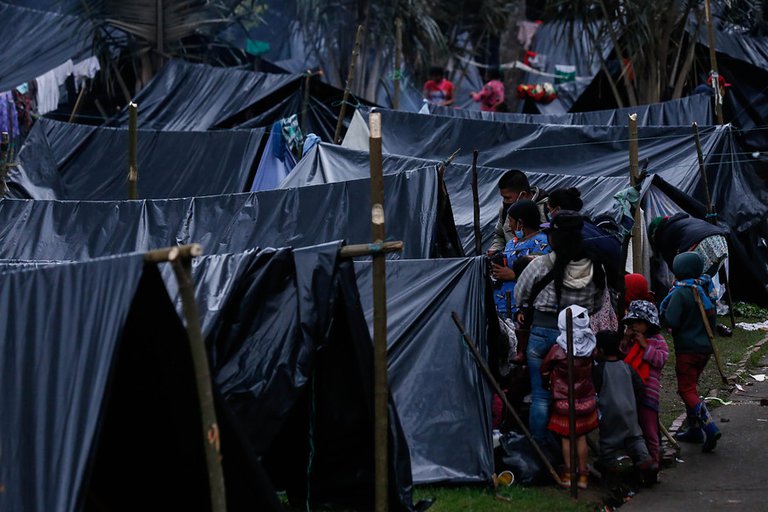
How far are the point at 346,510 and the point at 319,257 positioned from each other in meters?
1.61

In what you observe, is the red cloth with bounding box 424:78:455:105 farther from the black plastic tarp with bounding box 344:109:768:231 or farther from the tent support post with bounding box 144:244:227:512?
the tent support post with bounding box 144:244:227:512

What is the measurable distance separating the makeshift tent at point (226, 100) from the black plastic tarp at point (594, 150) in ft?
6.46

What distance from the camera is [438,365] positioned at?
7660 millimetres

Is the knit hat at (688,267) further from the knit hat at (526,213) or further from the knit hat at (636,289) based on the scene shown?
the knit hat at (526,213)

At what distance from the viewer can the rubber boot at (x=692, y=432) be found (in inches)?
327

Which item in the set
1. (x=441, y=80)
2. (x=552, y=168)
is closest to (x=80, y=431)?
(x=552, y=168)

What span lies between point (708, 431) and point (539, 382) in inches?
67.6

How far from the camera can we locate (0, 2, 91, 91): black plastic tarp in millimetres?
19531

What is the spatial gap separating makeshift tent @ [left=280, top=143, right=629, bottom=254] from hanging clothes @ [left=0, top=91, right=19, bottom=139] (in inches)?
239

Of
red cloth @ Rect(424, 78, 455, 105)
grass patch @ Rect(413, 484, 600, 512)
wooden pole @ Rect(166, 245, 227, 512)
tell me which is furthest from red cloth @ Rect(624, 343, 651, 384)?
red cloth @ Rect(424, 78, 455, 105)

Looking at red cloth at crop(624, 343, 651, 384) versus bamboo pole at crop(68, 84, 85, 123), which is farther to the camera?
bamboo pole at crop(68, 84, 85, 123)

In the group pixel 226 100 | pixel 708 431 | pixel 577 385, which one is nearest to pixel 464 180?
pixel 708 431

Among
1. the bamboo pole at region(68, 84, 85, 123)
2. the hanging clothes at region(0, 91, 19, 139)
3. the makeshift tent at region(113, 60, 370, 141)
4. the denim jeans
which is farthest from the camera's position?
the bamboo pole at region(68, 84, 85, 123)

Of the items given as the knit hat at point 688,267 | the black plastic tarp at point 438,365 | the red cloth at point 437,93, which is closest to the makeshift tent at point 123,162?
the red cloth at point 437,93
